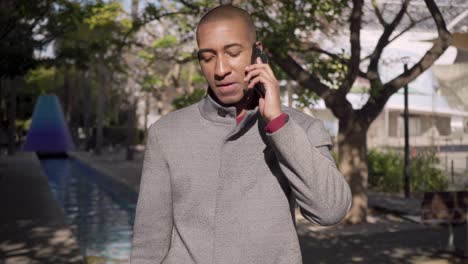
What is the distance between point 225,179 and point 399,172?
56.0ft

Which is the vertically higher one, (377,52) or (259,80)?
(377,52)

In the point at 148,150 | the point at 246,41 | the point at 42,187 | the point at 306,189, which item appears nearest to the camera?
the point at 306,189

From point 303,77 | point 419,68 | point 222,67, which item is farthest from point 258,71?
point 419,68

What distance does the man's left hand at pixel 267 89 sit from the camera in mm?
2176

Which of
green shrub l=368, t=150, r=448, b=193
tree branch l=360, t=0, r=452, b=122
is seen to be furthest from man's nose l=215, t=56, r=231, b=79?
green shrub l=368, t=150, r=448, b=193

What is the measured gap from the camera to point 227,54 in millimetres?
2332

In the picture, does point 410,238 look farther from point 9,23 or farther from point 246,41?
point 9,23

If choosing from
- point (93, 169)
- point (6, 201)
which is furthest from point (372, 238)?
point (93, 169)

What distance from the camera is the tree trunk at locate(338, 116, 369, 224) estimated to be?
1304 centimetres

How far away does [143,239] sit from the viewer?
248cm

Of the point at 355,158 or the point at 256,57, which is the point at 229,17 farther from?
the point at 355,158

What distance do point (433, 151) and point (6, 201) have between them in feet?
36.3

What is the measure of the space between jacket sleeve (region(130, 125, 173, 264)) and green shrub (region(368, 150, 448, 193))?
52.1 feet

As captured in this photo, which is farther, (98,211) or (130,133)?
(130,133)
